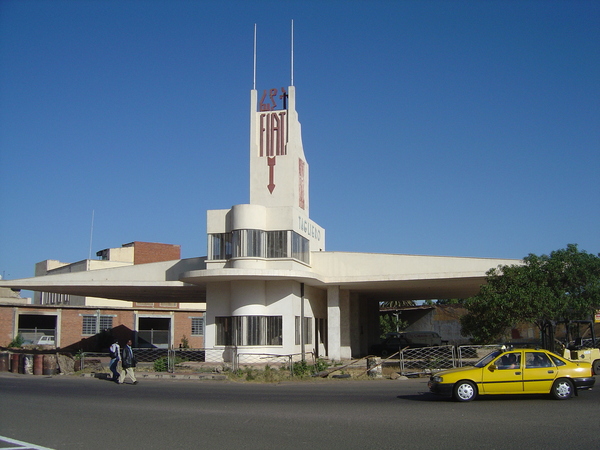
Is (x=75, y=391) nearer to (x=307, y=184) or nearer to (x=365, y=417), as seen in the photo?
(x=365, y=417)

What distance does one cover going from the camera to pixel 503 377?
1594cm

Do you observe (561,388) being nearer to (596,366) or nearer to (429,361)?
(596,366)

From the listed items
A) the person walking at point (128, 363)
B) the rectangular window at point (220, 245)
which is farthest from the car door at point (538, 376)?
the rectangular window at point (220, 245)

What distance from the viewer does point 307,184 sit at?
129ft

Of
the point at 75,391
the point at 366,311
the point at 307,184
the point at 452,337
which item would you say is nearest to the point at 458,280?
the point at 307,184

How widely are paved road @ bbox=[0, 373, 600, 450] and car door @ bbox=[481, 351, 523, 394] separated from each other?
0.34m

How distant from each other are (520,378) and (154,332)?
1964 inches

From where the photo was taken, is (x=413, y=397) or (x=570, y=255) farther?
(x=570, y=255)

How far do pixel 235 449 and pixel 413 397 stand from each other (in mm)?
8832

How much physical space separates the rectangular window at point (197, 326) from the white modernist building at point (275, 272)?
91.3 feet

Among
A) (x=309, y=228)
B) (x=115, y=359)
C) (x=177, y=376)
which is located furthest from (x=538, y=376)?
(x=309, y=228)

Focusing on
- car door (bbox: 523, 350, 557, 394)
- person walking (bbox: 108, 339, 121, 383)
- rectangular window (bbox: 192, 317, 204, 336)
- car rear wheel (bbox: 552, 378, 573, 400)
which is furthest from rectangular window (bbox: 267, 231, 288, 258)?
rectangular window (bbox: 192, 317, 204, 336)

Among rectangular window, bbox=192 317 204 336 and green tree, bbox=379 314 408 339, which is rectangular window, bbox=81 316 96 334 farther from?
green tree, bbox=379 314 408 339

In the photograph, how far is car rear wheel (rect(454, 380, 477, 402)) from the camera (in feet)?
52.5
